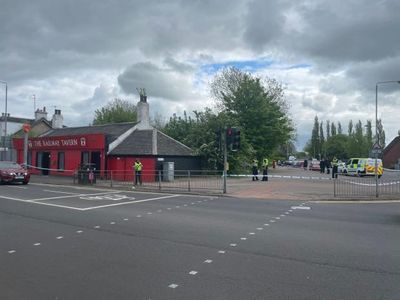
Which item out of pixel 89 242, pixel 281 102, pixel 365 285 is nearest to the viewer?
pixel 365 285

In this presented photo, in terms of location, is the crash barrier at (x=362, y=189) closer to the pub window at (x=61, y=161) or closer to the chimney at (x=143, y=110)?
the chimney at (x=143, y=110)

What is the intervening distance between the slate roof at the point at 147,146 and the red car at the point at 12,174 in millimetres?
6943

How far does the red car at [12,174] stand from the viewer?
90.9ft

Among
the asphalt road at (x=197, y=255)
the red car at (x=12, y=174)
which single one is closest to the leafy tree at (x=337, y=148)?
the red car at (x=12, y=174)

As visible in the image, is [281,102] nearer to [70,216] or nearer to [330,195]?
[330,195]

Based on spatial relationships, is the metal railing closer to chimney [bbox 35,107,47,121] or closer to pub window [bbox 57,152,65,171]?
pub window [bbox 57,152,65,171]

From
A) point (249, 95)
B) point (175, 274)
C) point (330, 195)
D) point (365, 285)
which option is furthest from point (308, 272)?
point (249, 95)

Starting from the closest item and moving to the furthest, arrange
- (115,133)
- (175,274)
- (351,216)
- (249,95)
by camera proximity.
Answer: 1. (175,274)
2. (351,216)
3. (115,133)
4. (249,95)

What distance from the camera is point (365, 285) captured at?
6.17 metres

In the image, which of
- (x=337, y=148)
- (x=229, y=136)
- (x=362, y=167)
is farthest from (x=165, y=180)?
(x=337, y=148)

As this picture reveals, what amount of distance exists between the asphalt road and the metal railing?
1051 centimetres

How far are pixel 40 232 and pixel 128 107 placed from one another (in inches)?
2521

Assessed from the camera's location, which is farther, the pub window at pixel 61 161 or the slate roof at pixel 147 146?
the pub window at pixel 61 161

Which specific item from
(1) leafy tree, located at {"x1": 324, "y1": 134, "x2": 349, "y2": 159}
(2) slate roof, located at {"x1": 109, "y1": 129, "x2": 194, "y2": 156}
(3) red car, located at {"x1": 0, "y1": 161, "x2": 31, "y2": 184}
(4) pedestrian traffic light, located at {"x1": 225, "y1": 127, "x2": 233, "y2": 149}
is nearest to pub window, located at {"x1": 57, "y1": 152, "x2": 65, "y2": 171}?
(2) slate roof, located at {"x1": 109, "y1": 129, "x2": 194, "y2": 156}
